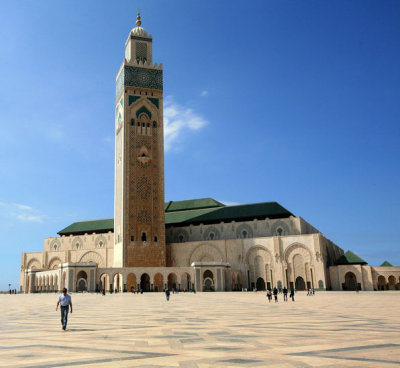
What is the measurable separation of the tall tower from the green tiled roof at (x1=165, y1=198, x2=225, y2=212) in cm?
881

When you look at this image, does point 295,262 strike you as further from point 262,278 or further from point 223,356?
point 223,356

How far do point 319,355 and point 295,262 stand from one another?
43.0 metres

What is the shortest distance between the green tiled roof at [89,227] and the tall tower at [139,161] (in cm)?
809

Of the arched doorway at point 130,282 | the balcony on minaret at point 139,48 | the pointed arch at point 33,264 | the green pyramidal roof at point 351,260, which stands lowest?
the arched doorway at point 130,282

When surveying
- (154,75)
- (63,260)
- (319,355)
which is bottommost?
(319,355)

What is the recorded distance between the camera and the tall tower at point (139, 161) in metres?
50.8

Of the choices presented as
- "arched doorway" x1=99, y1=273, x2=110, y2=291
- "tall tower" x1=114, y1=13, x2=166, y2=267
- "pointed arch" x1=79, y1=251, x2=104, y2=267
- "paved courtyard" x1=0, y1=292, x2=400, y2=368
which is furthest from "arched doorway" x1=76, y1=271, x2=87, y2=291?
"paved courtyard" x1=0, y1=292, x2=400, y2=368

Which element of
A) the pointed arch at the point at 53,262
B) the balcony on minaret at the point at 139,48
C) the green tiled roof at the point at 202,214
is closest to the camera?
the green tiled roof at the point at 202,214

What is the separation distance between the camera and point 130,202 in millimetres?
51344

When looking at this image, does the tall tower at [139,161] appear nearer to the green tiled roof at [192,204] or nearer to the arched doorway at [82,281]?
the arched doorway at [82,281]

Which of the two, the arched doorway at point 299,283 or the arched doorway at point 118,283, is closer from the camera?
the arched doorway at point 299,283

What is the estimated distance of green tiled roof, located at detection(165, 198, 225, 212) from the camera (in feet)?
197

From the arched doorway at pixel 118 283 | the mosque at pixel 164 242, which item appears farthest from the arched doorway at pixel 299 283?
the arched doorway at pixel 118 283

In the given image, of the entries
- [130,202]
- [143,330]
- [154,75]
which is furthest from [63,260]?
[143,330]
